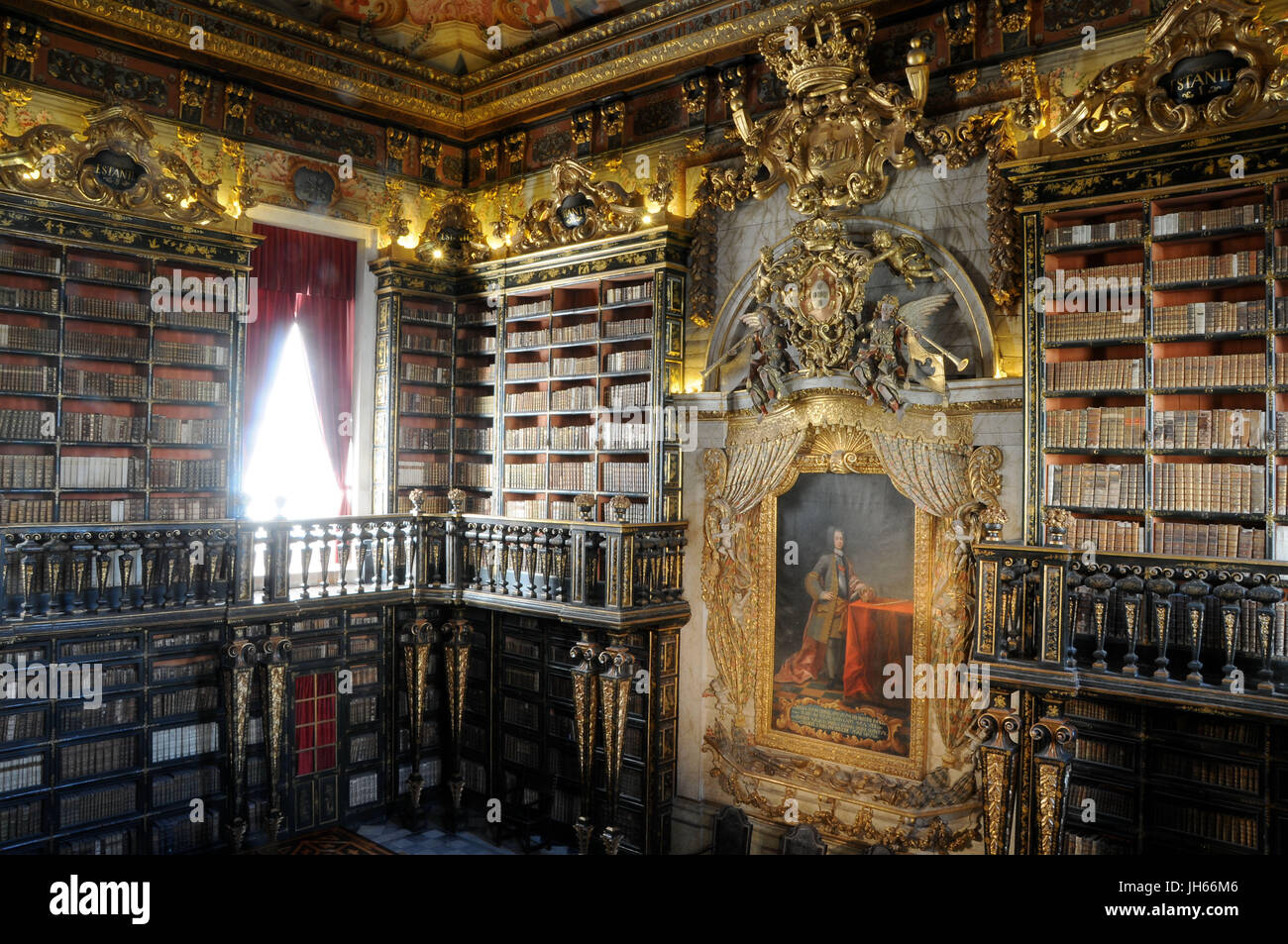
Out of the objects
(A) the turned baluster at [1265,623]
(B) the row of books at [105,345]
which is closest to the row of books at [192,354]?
(B) the row of books at [105,345]

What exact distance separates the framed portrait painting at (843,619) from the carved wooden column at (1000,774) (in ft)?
3.31

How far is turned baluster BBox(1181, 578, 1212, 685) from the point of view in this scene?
4445mm

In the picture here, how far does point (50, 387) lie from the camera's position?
6652 mm

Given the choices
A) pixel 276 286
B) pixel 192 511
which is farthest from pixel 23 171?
pixel 192 511

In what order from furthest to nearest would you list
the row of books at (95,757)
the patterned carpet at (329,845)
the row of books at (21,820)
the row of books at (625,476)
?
the row of books at (625,476), the patterned carpet at (329,845), the row of books at (95,757), the row of books at (21,820)

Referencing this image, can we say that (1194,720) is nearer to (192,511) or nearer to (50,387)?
(192,511)

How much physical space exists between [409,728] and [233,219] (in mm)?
4498

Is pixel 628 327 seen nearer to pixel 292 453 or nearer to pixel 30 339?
pixel 292 453

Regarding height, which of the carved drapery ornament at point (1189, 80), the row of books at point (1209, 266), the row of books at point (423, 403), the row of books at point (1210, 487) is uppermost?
the carved drapery ornament at point (1189, 80)

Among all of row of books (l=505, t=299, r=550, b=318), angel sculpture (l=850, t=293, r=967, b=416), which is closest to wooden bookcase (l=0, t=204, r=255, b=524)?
row of books (l=505, t=299, r=550, b=318)

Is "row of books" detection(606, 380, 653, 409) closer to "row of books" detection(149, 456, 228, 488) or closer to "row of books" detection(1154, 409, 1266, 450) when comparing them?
"row of books" detection(149, 456, 228, 488)

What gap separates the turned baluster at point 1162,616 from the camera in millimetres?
4523

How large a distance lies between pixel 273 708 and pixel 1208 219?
22.4ft

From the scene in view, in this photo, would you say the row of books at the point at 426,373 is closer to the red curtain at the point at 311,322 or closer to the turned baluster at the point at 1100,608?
the red curtain at the point at 311,322
